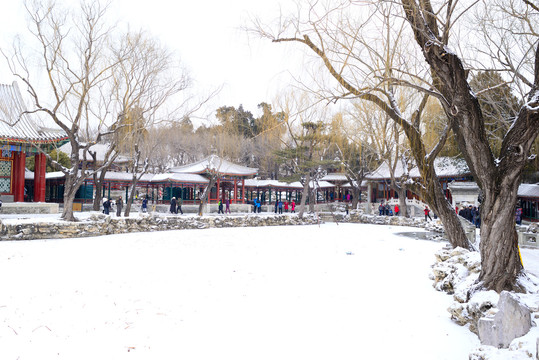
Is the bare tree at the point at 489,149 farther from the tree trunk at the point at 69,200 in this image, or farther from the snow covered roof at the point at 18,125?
the snow covered roof at the point at 18,125

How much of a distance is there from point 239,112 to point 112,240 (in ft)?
89.0

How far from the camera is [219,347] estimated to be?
3598 mm

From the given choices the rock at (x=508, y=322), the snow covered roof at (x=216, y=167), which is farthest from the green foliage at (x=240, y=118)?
the rock at (x=508, y=322)

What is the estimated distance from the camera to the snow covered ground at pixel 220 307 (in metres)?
3.54

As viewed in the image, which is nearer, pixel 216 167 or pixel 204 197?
pixel 204 197

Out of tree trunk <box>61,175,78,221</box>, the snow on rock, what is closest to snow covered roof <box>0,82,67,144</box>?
tree trunk <box>61,175,78,221</box>

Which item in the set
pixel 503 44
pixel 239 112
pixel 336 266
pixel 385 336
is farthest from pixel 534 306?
pixel 239 112

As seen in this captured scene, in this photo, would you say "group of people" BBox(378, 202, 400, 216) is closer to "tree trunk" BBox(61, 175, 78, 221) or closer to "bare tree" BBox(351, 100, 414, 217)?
"bare tree" BBox(351, 100, 414, 217)

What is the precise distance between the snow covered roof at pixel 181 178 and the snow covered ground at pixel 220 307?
1438cm

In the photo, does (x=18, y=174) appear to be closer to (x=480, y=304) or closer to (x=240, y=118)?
(x=480, y=304)

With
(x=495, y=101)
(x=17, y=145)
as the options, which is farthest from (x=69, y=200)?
(x=495, y=101)

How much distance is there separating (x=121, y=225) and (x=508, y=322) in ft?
39.8

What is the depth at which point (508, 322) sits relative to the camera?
3010mm

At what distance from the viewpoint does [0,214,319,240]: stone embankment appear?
34.2 ft
